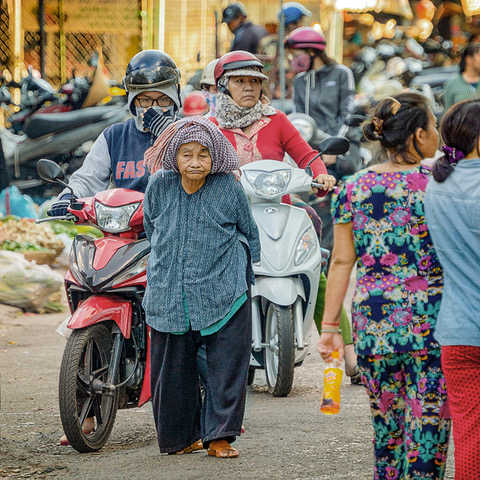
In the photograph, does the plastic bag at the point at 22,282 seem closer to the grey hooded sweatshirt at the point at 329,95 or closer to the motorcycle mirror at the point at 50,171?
the grey hooded sweatshirt at the point at 329,95

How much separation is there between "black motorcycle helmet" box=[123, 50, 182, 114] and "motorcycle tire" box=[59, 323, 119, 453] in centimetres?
130

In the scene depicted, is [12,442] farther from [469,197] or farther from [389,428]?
[469,197]

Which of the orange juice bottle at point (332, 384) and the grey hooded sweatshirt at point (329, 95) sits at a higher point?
the grey hooded sweatshirt at point (329, 95)

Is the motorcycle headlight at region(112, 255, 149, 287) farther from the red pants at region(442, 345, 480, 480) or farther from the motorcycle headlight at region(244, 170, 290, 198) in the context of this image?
the red pants at region(442, 345, 480, 480)

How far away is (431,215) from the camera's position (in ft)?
10.8

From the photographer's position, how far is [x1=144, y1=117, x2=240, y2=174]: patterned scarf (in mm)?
4441

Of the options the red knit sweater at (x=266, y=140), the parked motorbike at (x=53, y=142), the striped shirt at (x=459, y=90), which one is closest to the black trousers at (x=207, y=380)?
the red knit sweater at (x=266, y=140)

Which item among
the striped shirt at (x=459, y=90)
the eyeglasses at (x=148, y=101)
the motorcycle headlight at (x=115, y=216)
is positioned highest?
the striped shirt at (x=459, y=90)

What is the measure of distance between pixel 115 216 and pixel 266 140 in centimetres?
146

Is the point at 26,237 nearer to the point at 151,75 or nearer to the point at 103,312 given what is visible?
the point at 151,75

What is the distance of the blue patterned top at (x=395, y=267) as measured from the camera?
3.44 meters


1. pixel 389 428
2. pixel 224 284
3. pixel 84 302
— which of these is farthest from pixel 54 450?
pixel 389 428

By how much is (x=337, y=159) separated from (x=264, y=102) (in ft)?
11.4

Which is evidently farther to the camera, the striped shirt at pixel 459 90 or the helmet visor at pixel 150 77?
the striped shirt at pixel 459 90
